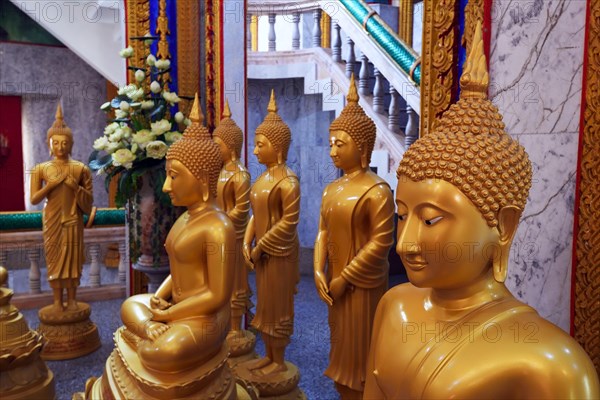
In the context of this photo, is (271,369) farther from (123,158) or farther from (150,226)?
(123,158)

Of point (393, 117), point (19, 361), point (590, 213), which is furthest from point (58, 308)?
point (590, 213)

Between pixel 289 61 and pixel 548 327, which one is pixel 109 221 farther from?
pixel 548 327

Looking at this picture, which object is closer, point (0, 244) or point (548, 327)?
point (548, 327)

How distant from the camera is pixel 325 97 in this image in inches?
220

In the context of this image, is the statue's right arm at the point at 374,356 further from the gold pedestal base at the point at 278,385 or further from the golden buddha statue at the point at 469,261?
the gold pedestal base at the point at 278,385

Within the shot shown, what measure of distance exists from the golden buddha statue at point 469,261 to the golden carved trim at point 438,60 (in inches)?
44.1

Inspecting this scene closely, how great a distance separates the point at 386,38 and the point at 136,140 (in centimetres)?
225

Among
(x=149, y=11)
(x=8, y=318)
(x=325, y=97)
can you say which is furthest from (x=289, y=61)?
(x=8, y=318)

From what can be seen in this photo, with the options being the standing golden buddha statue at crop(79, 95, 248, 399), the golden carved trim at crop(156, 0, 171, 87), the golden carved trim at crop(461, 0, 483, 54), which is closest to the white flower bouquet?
the golden carved trim at crop(156, 0, 171, 87)

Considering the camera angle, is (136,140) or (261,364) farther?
(136,140)

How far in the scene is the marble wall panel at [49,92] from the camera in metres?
7.25

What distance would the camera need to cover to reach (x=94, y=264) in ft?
17.6

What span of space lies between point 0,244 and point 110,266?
2.00 metres

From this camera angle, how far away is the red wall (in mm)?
7363
